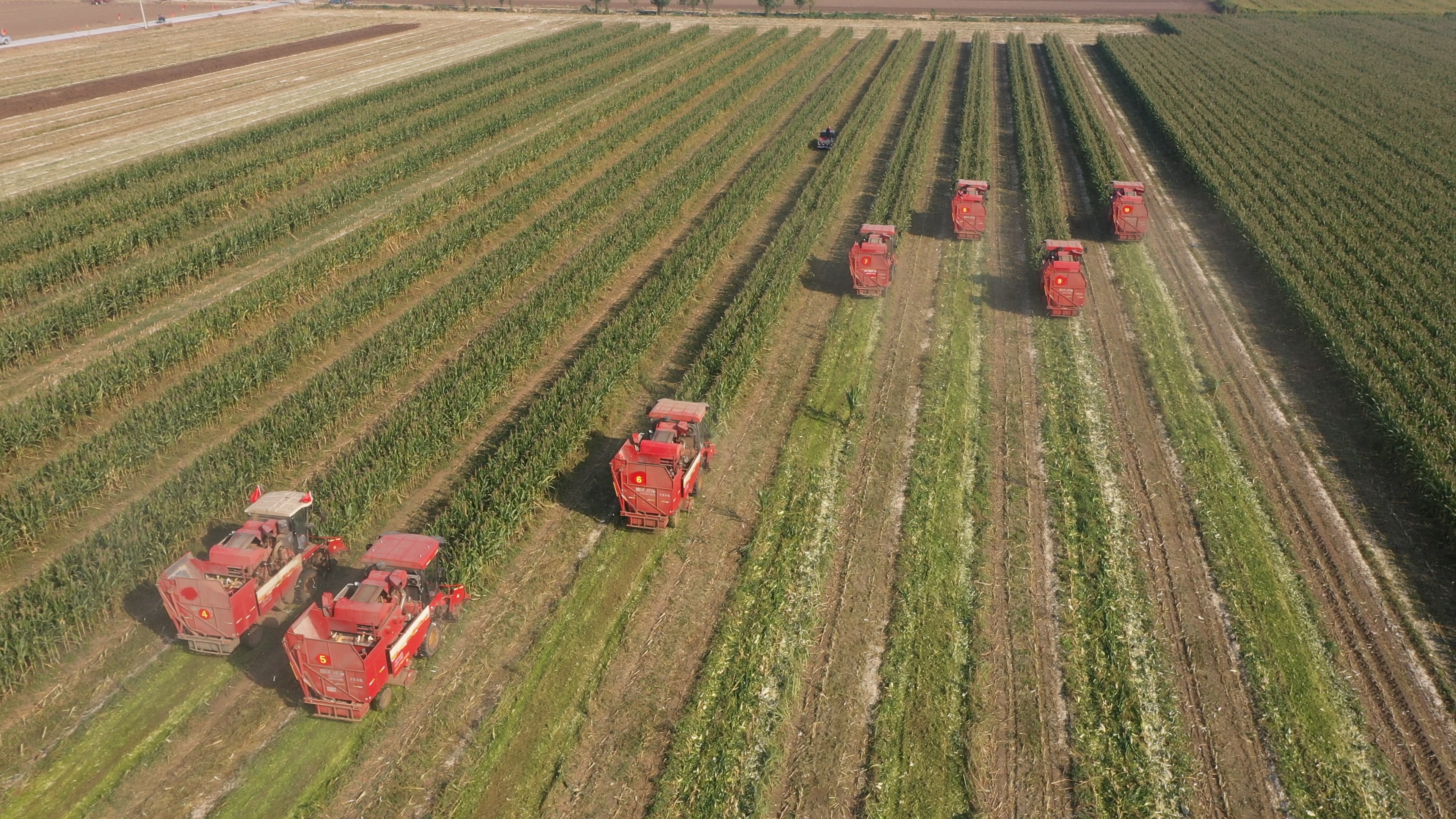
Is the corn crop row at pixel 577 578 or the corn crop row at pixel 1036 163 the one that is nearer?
the corn crop row at pixel 577 578

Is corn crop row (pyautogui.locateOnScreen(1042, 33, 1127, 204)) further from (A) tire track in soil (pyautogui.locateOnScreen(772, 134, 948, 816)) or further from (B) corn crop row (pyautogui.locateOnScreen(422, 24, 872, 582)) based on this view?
(A) tire track in soil (pyautogui.locateOnScreen(772, 134, 948, 816))

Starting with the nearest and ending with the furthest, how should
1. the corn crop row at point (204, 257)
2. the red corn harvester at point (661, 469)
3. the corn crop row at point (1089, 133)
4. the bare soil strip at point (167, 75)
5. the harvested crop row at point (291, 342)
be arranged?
the red corn harvester at point (661, 469) → the harvested crop row at point (291, 342) → the corn crop row at point (204, 257) → the corn crop row at point (1089, 133) → the bare soil strip at point (167, 75)

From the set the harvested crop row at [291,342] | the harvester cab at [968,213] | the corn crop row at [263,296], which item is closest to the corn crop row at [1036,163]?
the harvester cab at [968,213]

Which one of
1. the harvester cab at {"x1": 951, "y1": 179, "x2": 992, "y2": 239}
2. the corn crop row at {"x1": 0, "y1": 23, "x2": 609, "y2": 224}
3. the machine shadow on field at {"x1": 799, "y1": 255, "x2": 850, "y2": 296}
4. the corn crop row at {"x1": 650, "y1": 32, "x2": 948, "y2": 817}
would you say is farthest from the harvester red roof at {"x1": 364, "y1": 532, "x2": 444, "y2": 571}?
the corn crop row at {"x1": 0, "y1": 23, "x2": 609, "y2": 224}

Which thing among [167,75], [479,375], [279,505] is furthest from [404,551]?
[167,75]

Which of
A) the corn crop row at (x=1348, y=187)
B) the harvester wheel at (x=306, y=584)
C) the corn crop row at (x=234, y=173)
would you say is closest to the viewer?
the harvester wheel at (x=306, y=584)

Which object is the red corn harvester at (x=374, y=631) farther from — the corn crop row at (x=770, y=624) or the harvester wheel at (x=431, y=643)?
the corn crop row at (x=770, y=624)

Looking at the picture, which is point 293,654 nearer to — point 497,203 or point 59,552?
point 59,552
